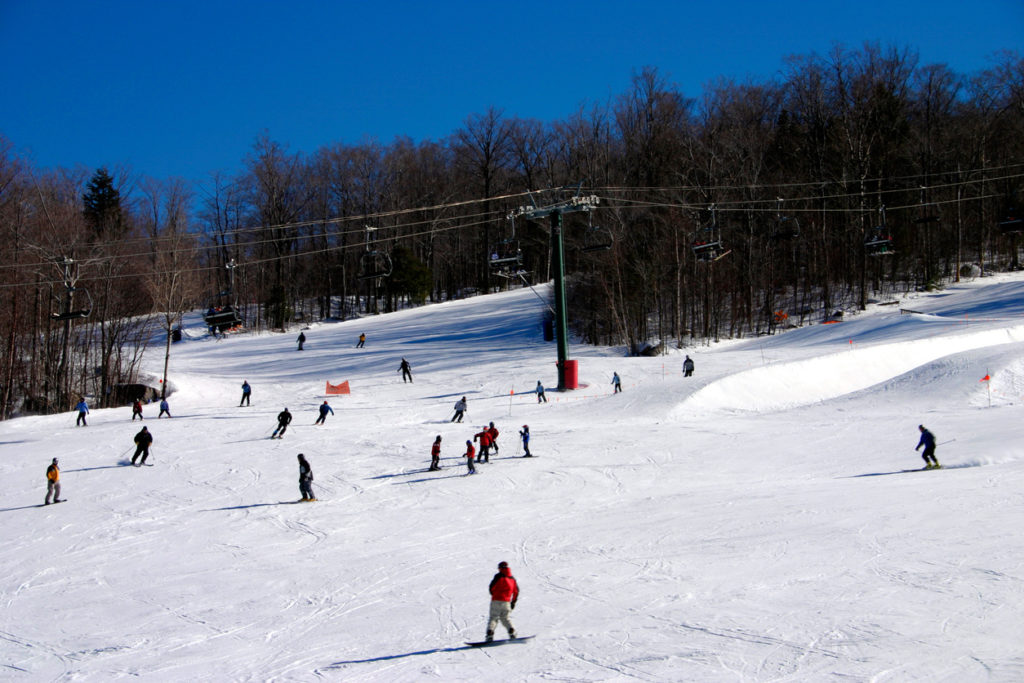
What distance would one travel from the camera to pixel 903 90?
208 ft

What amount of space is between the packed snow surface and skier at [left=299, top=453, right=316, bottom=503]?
36 centimetres

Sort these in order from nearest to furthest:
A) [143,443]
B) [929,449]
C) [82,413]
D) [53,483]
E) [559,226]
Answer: [929,449]
[53,483]
[143,443]
[82,413]
[559,226]

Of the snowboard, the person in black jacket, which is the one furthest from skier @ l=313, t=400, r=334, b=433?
the snowboard

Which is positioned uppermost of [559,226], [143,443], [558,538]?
[559,226]

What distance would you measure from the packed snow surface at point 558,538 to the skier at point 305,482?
359 mm

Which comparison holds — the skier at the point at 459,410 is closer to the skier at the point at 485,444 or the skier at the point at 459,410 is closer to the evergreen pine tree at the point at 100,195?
the skier at the point at 485,444

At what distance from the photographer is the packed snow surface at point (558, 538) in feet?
31.7

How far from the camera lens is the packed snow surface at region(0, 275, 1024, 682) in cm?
965

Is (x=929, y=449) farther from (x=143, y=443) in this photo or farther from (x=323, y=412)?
(x=143, y=443)

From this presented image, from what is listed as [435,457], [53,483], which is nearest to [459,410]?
[435,457]

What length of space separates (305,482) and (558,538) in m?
7.07

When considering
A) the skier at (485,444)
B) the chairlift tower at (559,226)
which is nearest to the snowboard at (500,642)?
the skier at (485,444)

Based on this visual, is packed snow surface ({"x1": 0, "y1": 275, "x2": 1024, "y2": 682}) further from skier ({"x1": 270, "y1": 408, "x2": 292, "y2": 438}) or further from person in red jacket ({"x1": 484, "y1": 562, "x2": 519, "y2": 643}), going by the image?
skier ({"x1": 270, "y1": 408, "x2": 292, "y2": 438})

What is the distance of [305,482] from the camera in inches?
717
